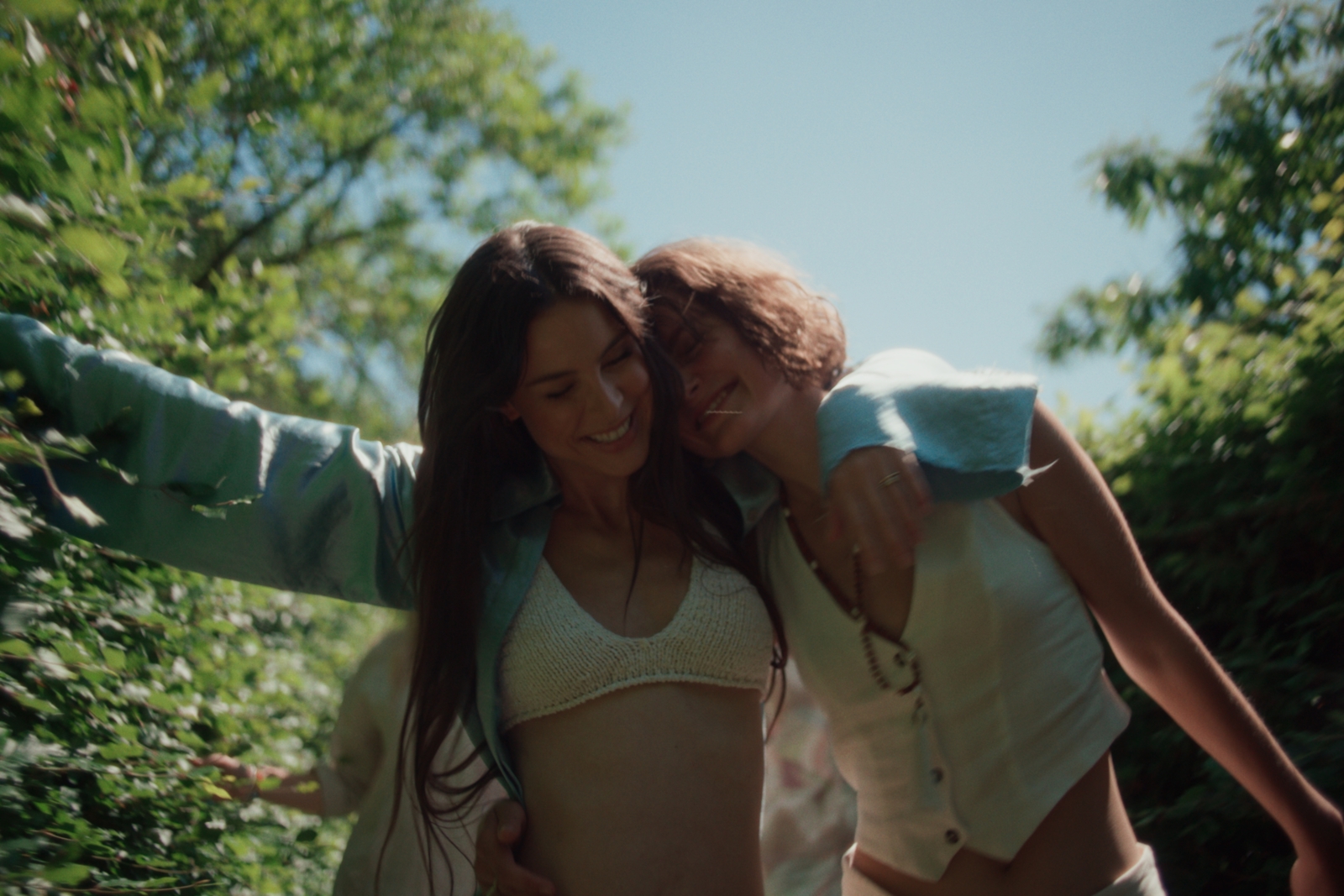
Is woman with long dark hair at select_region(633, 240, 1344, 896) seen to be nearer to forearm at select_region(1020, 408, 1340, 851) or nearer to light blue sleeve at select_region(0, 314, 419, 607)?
forearm at select_region(1020, 408, 1340, 851)

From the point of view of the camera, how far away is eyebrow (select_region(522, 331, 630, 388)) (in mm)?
1743

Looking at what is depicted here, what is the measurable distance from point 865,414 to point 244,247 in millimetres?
6372

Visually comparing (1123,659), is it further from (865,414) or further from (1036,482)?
(865,414)

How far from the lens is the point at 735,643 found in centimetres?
172

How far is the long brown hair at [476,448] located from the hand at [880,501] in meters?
0.48

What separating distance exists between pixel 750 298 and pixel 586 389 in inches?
15.3

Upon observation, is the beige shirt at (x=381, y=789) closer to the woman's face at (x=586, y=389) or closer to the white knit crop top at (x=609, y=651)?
the white knit crop top at (x=609, y=651)

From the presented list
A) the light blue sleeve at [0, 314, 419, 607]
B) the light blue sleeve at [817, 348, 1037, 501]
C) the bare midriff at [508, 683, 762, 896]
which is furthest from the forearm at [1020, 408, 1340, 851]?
the light blue sleeve at [0, 314, 419, 607]

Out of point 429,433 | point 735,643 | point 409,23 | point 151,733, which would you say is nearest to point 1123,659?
point 735,643

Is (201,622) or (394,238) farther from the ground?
(394,238)

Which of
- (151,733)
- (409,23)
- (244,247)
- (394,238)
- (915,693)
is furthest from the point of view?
(394,238)

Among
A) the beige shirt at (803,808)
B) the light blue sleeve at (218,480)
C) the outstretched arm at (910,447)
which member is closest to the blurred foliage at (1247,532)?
the beige shirt at (803,808)

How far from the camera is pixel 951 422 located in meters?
1.54

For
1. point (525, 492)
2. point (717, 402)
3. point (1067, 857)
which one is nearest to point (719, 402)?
point (717, 402)
